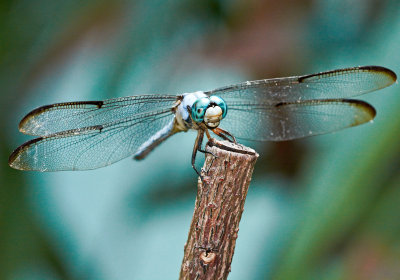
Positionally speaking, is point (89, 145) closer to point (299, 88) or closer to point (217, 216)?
point (217, 216)

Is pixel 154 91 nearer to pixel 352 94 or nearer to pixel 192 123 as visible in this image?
pixel 192 123

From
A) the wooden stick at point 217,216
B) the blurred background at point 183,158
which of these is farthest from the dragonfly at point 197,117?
the blurred background at point 183,158

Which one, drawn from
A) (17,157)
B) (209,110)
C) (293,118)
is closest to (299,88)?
(293,118)

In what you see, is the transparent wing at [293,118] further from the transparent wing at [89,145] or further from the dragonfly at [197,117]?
the transparent wing at [89,145]

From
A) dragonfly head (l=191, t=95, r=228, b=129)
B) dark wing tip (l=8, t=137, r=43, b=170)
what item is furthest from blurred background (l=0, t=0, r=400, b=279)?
dark wing tip (l=8, t=137, r=43, b=170)

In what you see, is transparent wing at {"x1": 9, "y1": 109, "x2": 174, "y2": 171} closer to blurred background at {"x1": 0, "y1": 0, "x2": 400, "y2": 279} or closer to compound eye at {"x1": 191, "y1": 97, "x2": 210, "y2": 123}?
compound eye at {"x1": 191, "y1": 97, "x2": 210, "y2": 123}
